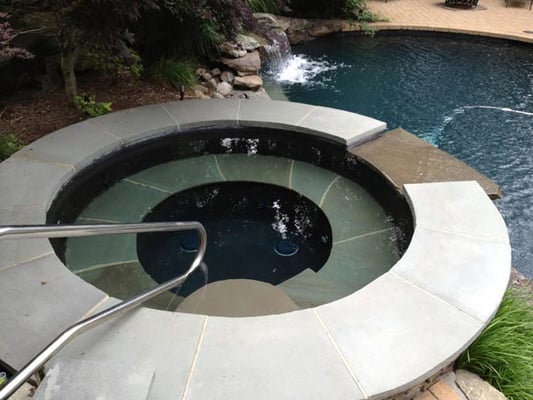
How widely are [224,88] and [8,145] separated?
316cm

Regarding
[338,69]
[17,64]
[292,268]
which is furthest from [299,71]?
[292,268]

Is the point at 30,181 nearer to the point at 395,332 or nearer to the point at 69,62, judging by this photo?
the point at 69,62

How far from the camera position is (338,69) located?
327 inches

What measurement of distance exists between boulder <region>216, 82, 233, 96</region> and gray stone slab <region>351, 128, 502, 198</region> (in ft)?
8.88

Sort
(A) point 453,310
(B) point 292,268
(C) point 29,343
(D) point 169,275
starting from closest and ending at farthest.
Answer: (C) point 29,343, (A) point 453,310, (D) point 169,275, (B) point 292,268

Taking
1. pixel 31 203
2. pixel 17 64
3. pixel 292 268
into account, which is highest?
pixel 17 64

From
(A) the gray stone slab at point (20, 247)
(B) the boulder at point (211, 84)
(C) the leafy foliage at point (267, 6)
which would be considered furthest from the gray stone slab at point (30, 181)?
(C) the leafy foliage at point (267, 6)

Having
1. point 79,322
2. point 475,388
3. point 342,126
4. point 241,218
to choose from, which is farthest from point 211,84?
point 475,388

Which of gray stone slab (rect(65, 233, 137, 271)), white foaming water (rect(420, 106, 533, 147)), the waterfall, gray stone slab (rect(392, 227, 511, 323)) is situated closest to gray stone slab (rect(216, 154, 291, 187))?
gray stone slab (rect(65, 233, 137, 271))

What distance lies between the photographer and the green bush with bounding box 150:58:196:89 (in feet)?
18.5

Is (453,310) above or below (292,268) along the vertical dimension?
above

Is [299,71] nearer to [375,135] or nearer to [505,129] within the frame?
[505,129]

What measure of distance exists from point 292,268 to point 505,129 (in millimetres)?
4349

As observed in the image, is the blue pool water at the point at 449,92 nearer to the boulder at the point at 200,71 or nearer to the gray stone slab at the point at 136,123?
the boulder at the point at 200,71
